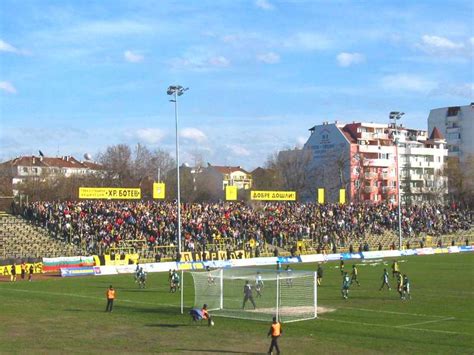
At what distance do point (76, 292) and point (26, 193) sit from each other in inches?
2220

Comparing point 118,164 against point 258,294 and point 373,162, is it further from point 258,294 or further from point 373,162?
point 258,294

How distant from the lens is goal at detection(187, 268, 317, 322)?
31781 mm

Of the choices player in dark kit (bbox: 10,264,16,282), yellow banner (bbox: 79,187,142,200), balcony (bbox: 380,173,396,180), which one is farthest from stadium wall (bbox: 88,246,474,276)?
balcony (bbox: 380,173,396,180)

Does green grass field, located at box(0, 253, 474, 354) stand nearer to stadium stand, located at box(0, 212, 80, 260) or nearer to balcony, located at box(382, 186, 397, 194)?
stadium stand, located at box(0, 212, 80, 260)

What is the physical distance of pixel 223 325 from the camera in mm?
29203

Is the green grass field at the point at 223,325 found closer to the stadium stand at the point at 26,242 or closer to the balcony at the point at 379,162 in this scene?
the stadium stand at the point at 26,242

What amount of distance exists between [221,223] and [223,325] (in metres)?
44.1

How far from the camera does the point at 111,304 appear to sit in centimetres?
3409

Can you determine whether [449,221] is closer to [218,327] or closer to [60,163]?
[218,327]

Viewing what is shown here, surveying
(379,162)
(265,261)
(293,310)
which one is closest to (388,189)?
(379,162)

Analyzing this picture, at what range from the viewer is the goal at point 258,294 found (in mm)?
31781

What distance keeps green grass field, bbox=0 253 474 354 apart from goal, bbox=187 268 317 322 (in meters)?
1.19

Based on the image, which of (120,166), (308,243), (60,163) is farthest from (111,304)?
(60,163)

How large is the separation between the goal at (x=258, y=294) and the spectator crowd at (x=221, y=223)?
2916cm
